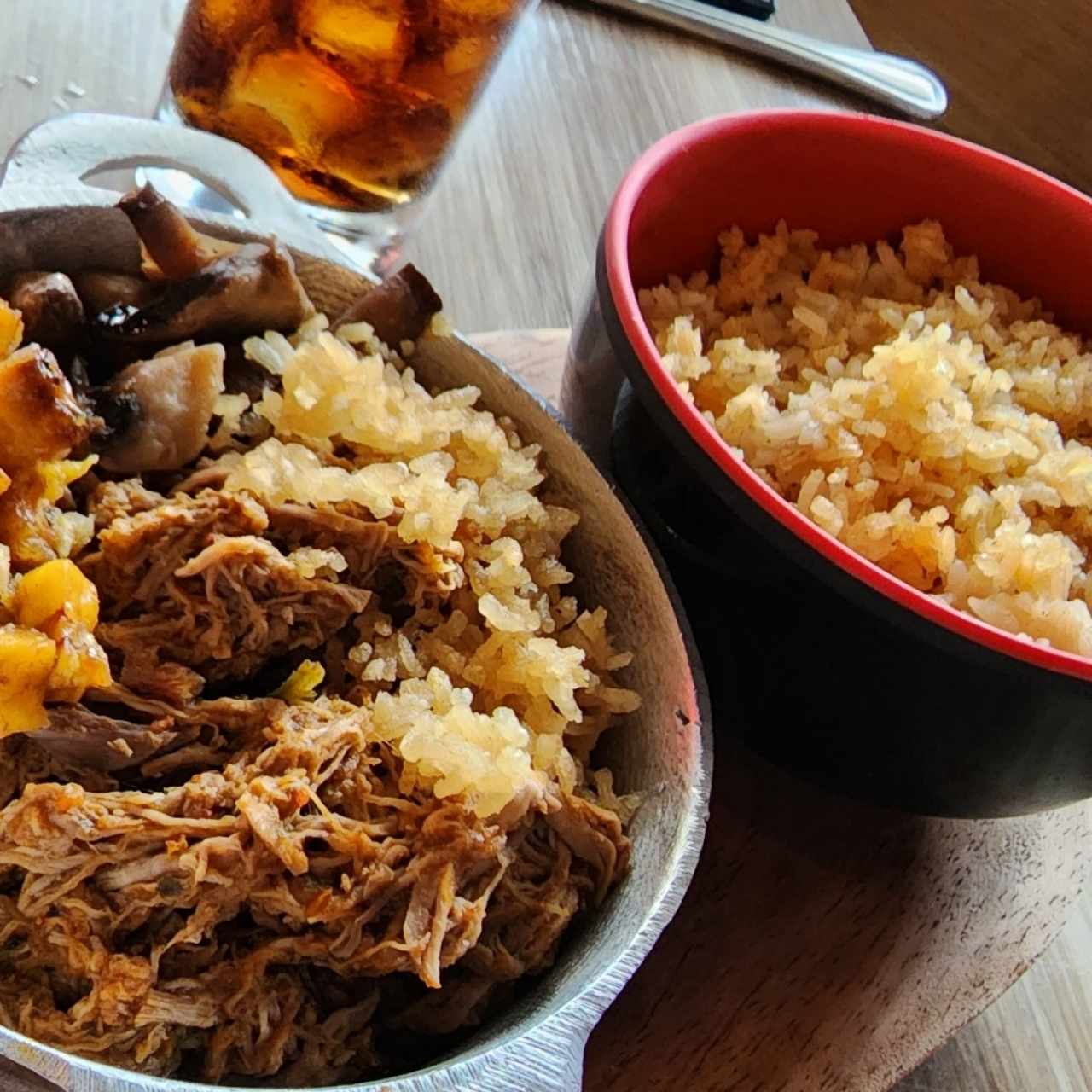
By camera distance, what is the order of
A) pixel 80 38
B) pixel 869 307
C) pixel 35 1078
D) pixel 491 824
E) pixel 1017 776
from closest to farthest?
pixel 35 1078 < pixel 491 824 < pixel 1017 776 < pixel 869 307 < pixel 80 38

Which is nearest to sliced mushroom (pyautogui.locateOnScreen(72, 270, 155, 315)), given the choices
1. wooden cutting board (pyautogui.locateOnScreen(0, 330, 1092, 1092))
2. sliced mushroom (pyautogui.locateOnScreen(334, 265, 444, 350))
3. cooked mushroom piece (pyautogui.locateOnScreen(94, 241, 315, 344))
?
cooked mushroom piece (pyautogui.locateOnScreen(94, 241, 315, 344))

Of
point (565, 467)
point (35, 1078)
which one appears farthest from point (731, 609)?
point (35, 1078)

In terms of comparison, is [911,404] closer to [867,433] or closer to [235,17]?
[867,433]

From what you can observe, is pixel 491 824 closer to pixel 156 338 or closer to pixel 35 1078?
pixel 35 1078

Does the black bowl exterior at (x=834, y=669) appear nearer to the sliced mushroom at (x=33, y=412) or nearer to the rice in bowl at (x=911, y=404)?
the rice in bowl at (x=911, y=404)

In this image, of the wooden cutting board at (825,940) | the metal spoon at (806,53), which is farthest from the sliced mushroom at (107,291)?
the metal spoon at (806,53)

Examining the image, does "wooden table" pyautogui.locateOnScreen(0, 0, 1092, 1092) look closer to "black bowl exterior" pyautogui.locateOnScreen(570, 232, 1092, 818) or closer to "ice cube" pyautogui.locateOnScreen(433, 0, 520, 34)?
"black bowl exterior" pyautogui.locateOnScreen(570, 232, 1092, 818)

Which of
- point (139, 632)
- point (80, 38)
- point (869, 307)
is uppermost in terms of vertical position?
point (869, 307)
